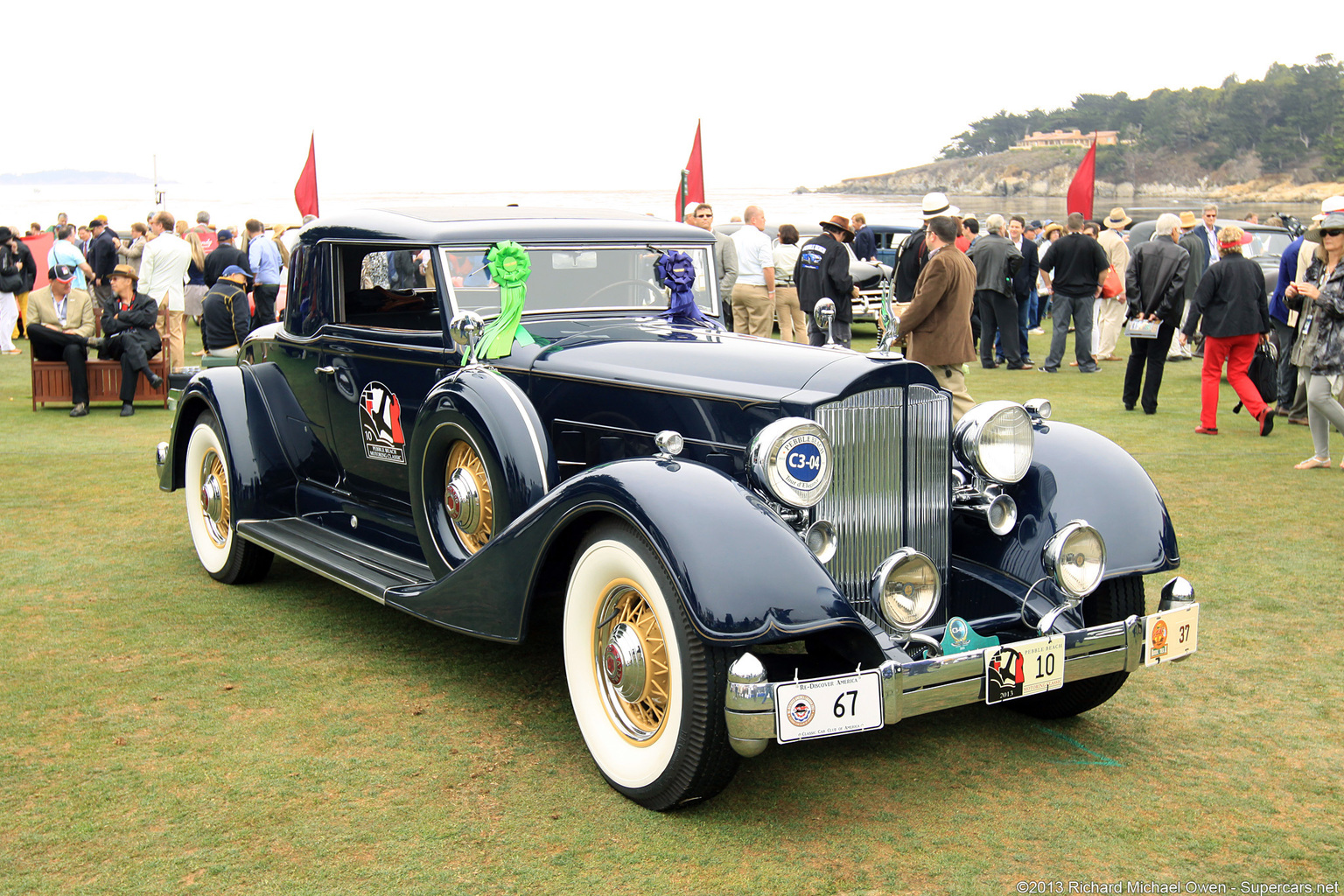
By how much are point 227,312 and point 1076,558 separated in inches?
374

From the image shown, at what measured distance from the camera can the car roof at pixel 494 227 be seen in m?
4.67

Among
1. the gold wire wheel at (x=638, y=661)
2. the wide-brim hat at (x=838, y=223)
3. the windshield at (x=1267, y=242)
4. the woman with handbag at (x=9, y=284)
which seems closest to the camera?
Answer: the gold wire wheel at (x=638, y=661)

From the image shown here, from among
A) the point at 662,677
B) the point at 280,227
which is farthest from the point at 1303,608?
the point at 280,227

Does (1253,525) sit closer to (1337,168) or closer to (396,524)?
(396,524)

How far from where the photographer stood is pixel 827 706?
2.88 m

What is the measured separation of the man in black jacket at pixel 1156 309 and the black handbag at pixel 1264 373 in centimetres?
76

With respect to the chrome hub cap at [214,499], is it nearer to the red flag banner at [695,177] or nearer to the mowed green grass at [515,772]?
the mowed green grass at [515,772]

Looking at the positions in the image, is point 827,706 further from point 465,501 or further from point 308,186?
point 308,186

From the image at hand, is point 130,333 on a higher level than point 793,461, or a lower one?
higher

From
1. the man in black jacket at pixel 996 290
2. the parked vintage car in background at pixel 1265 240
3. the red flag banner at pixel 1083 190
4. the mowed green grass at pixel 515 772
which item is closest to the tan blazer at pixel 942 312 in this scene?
the mowed green grass at pixel 515 772

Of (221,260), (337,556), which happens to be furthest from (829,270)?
(337,556)

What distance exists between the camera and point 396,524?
16.2 ft

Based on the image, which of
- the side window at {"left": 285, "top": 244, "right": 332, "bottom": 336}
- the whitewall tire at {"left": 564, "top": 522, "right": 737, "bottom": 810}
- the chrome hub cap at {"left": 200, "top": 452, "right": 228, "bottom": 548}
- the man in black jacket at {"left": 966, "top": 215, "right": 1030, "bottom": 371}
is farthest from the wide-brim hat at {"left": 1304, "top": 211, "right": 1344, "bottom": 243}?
the chrome hub cap at {"left": 200, "top": 452, "right": 228, "bottom": 548}

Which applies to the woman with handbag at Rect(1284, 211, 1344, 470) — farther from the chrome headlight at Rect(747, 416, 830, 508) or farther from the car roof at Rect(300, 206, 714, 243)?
the chrome headlight at Rect(747, 416, 830, 508)
